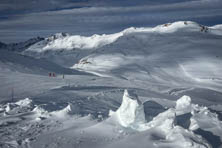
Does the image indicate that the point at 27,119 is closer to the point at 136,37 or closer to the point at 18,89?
the point at 18,89

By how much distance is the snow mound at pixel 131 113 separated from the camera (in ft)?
41.0

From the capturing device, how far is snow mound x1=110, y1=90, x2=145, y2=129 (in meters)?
12.5

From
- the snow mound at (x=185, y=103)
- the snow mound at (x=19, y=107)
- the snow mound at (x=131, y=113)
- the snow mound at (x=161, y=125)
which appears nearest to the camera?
the snow mound at (x=161, y=125)

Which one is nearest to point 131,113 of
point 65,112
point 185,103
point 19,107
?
point 65,112

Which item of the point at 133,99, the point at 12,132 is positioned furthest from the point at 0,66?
the point at 133,99

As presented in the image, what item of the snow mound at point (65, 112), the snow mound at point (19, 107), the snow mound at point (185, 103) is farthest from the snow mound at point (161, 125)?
the snow mound at point (19, 107)

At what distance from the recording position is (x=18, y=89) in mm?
22562

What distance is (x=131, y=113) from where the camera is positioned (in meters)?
12.6

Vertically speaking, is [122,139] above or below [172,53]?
above

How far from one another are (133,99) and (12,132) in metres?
6.07

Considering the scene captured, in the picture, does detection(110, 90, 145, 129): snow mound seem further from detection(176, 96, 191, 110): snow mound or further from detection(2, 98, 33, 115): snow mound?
detection(2, 98, 33, 115): snow mound

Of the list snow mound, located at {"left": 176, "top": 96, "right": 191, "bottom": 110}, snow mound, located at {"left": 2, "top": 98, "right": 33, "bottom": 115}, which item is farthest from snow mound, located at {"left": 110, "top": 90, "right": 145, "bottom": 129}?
snow mound, located at {"left": 2, "top": 98, "right": 33, "bottom": 115}

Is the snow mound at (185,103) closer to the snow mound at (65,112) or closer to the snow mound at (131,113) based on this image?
the snow mound at (131,113)

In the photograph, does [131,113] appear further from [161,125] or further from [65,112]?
[65,112]
